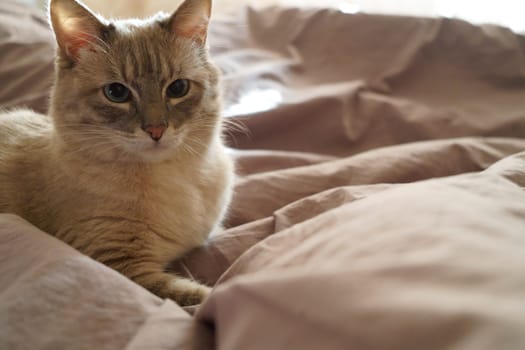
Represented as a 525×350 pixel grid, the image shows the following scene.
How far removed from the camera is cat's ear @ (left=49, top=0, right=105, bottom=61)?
1133 mm

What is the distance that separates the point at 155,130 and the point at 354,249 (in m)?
0.66

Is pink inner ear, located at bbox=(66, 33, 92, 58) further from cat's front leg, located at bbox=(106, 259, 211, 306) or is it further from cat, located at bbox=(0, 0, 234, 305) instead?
cat's front leg, located at bbox=(106, 259, 211, 306)

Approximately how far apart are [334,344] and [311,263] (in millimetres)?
141

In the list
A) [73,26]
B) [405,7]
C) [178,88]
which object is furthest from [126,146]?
[405,7]

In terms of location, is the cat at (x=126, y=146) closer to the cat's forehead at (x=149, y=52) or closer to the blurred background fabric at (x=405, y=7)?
the cat's forehead at (x=149, y=52)

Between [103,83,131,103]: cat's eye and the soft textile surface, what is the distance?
1.30ft

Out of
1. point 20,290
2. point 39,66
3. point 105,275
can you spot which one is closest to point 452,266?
point 105,275

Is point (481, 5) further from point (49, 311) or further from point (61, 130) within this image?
point (49, 311)

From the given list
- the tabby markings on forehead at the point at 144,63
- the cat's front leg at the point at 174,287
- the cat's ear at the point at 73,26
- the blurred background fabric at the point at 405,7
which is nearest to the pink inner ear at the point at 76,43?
the cat's ear at the point at 73,26

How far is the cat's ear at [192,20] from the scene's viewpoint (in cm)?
125

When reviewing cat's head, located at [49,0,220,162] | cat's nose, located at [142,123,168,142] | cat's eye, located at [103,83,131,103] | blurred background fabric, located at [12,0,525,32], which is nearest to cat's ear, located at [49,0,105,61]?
cat's head, located at [49,0,220,162]

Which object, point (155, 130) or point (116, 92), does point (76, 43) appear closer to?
point (116, 92)

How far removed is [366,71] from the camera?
1955 millimetres

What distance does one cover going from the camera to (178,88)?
4.08 ft
